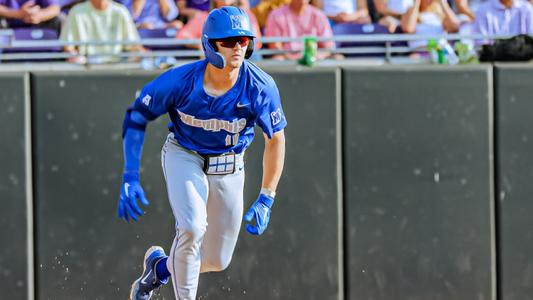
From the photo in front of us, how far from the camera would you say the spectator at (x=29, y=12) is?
8.73m

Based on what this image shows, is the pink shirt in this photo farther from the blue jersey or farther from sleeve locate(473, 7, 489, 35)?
the blue jersey

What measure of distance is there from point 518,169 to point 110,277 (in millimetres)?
2944

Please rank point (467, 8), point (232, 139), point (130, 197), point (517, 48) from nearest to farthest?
point (130, 197), point (232, 139), point (517, 48), point (467, 8)

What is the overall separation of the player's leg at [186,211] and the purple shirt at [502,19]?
3.86 metres

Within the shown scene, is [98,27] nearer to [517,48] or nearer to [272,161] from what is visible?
[272,161]

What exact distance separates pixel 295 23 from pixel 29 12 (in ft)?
6.75

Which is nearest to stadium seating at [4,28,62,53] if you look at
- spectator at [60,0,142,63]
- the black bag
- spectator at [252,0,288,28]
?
spectator at [60,0,142,63]

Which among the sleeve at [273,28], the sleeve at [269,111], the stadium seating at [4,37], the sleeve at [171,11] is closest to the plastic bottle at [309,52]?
the sleeve at [273,28]

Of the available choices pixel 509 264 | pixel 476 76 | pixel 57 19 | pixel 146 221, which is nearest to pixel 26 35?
pixel 57 19

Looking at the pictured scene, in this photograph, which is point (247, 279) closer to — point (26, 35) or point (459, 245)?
point (459, 245)

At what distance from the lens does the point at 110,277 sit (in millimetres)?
7629

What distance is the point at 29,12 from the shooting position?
871 cm

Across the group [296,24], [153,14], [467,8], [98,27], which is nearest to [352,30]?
[296,24]

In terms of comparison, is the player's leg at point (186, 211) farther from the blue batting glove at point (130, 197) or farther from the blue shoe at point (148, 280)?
the blue shoe at point (148, 280)
